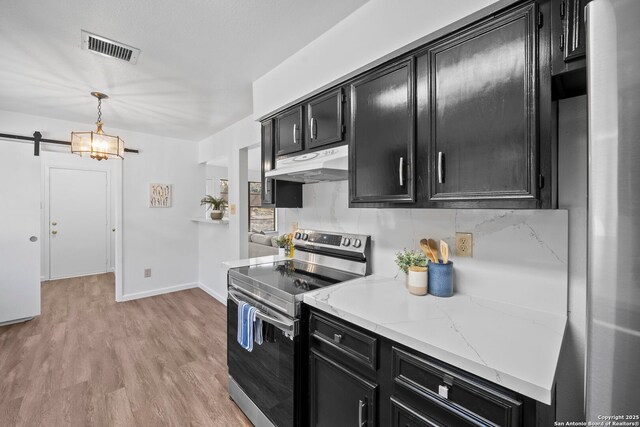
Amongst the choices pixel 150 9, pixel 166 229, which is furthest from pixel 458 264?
pixel 166 229

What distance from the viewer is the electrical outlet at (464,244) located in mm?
1440

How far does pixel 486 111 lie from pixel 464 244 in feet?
2.17

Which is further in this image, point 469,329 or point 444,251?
point 444,251

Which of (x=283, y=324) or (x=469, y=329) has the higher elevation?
(x=469, y=329)

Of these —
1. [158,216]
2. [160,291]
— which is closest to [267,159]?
[158,216]

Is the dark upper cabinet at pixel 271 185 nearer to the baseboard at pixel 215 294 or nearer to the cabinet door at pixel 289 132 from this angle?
the cabinet door at pixel 289 132

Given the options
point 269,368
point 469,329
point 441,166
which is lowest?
point 269,368

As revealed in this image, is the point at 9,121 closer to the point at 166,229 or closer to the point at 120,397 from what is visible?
the point at 166,229

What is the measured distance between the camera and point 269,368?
A: 5.39ft

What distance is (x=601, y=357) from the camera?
54cm

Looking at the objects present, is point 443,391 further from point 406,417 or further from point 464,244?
point 464,244

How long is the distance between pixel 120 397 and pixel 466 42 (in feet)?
9.88

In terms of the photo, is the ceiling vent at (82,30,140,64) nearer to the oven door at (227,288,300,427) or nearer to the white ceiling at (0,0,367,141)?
the white ceiling at (0,0,367,141)

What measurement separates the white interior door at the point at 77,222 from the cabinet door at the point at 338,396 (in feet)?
20.3
